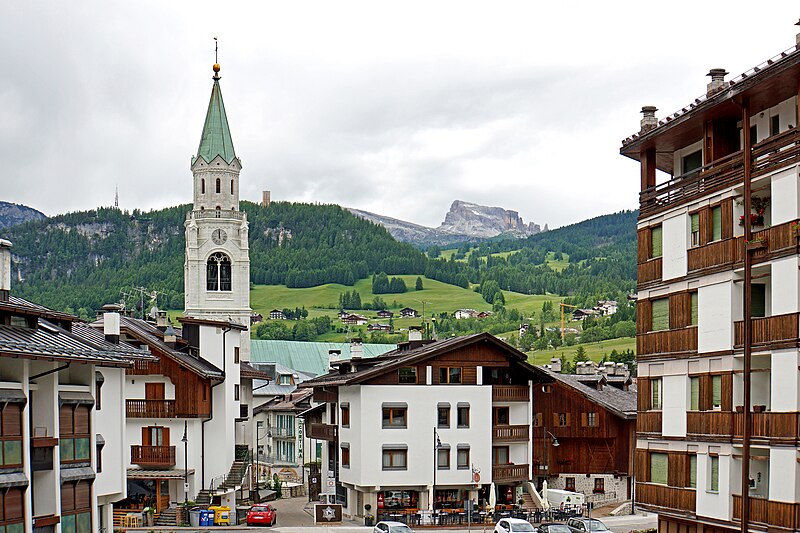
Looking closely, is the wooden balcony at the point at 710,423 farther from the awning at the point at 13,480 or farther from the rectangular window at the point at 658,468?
the awning at the point at 13,480

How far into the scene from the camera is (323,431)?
75.6m

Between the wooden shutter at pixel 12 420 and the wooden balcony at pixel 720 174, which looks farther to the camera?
the wooden balcony at pixel 720 174

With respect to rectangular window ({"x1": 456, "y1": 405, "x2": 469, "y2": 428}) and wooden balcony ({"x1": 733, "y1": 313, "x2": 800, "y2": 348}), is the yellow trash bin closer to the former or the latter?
rectangular window ({"x1": 456, "y1": 405, "x2": 469, "y2": 428})

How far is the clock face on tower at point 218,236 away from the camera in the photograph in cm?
14150

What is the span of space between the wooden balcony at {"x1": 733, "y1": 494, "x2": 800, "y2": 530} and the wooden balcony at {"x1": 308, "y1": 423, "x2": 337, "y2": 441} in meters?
42.4

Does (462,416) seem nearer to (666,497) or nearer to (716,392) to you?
(666,497)

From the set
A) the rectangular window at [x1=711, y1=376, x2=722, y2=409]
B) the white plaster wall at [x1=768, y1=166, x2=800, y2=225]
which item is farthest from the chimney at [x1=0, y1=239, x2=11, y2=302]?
the white plaster wall at [x1=768, y1=166, x2=800, y2=225]

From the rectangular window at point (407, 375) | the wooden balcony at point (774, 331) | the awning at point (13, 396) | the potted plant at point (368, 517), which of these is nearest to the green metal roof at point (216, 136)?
the rectangular window at point (407, 375)

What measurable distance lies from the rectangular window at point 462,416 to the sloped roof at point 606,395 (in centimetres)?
602

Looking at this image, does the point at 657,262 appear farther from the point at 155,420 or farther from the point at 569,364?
the point at 569,364

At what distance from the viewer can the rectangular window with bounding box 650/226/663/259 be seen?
39094 millimetres

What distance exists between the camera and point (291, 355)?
173 metres

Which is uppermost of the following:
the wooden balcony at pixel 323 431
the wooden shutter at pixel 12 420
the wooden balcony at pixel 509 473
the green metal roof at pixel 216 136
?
the green metal roof at pixel 216 136

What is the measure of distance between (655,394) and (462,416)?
31.7 metres
